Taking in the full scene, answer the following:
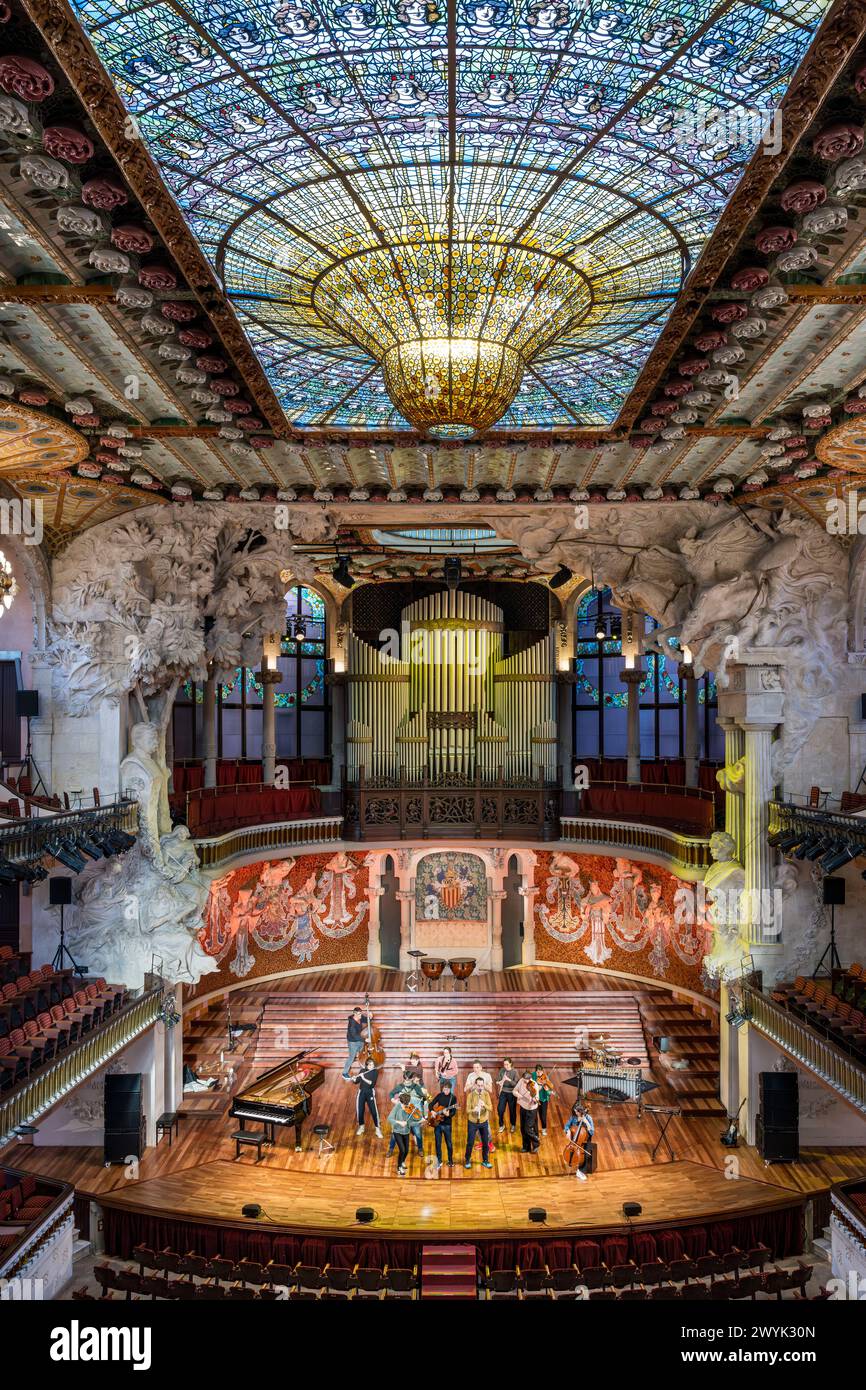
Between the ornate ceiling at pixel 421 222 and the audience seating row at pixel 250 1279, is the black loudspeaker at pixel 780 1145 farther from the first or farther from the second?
the ornate ceiling at pixel 421 222

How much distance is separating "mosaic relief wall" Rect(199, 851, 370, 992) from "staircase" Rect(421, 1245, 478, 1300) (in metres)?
9.54

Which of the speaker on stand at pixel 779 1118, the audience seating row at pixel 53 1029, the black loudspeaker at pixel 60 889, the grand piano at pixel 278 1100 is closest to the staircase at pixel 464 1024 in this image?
the grand piano at pixel 278 1100

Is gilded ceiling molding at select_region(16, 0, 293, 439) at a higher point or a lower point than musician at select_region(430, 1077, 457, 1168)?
higher

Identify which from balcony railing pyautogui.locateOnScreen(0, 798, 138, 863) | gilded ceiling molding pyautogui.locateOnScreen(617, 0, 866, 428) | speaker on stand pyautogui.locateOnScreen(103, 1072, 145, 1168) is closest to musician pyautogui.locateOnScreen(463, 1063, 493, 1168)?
speaker on stand pyautogui.locateOnScreen(103, 1072, 145, 1168)

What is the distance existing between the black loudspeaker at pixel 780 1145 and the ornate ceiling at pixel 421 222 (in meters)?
10.3

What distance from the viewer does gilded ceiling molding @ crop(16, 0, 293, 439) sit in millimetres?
6090

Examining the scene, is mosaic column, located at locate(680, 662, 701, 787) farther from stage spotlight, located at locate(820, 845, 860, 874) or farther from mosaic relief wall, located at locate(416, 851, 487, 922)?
stage spotlight, located at locate(820, 845, 860, 874)

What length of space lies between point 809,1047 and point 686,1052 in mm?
6580

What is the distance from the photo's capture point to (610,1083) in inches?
712

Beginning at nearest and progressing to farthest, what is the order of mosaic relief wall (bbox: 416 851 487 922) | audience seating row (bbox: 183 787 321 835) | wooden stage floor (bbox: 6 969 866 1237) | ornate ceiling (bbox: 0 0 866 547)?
ornate ceiling (bbox: 0 0 866 547), wooden stage floor (bbox: 6 969 866 1237), audience seating row (bbox: 183 787 321 835), mosaic relief wall (bbox: 416 851 487 922)

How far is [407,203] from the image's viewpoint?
329 inches

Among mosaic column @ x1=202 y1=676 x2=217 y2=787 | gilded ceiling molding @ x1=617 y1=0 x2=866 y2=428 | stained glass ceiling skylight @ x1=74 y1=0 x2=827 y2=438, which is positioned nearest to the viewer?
gilded ceiling molding @ x1=617 y1=0 x2=866 y2=428

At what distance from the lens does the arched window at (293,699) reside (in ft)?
81.0
